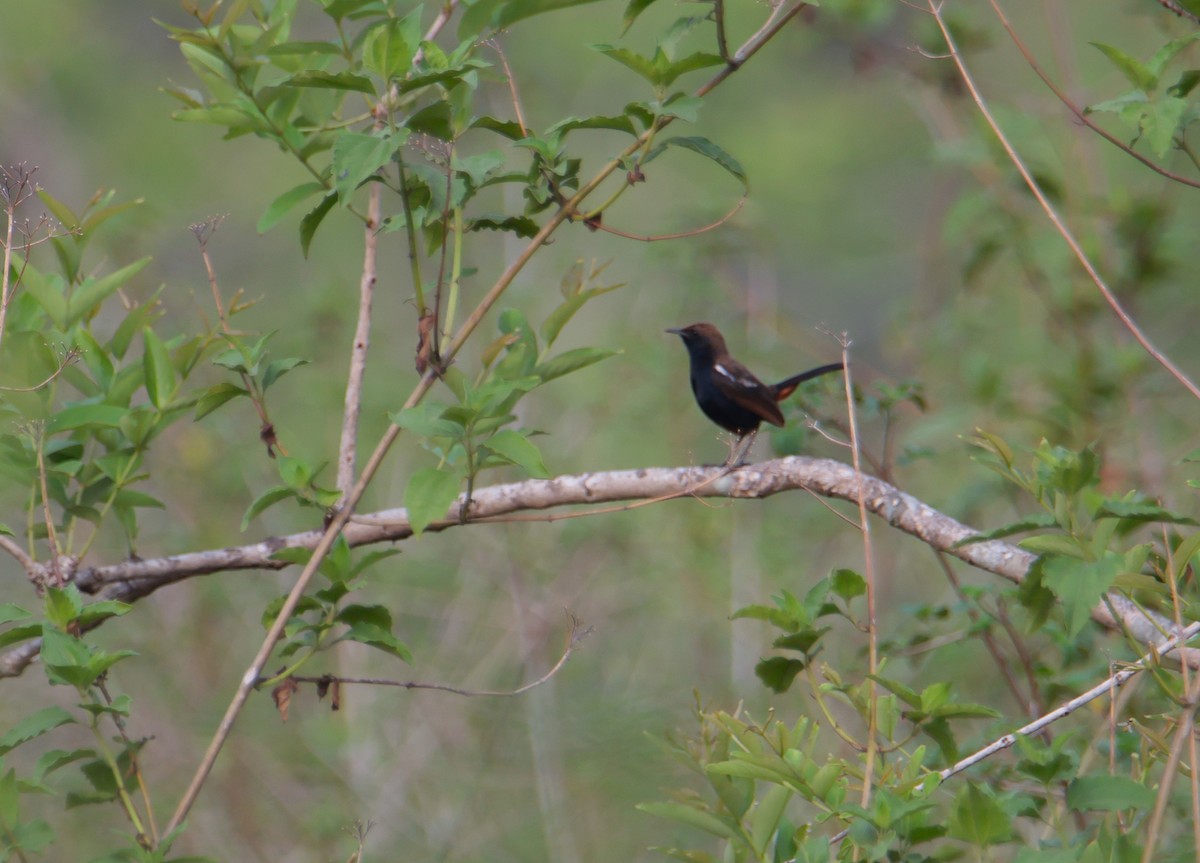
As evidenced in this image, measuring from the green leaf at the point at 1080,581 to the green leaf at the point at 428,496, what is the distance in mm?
981

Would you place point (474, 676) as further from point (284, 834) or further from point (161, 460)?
point (161, 460)

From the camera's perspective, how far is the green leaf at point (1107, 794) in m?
1.70

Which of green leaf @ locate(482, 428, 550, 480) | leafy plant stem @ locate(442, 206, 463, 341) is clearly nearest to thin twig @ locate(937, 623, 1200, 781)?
green leaf @ locate(482, 428, 550, 480)

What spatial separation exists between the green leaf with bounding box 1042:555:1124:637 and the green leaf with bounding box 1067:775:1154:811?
0.22 metres

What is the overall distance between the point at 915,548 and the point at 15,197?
18.2 feet

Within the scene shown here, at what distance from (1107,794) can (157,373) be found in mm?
1960

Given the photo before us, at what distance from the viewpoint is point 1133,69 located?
2.30m

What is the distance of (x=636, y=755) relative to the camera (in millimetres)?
5840

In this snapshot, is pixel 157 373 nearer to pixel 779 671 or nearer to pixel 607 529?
pixel 779 671

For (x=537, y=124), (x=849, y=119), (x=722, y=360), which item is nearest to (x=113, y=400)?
(x=722, y=360)

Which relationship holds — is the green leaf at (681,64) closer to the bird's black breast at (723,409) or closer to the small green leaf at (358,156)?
the small green leaf at (358,156)

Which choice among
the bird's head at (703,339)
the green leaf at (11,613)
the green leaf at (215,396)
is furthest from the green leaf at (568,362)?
the bird's head at (703,339)

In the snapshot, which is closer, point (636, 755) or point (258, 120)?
point (258, 120)

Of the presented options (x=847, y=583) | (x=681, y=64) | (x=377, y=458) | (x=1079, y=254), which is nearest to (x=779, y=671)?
(x=847, y=583)
